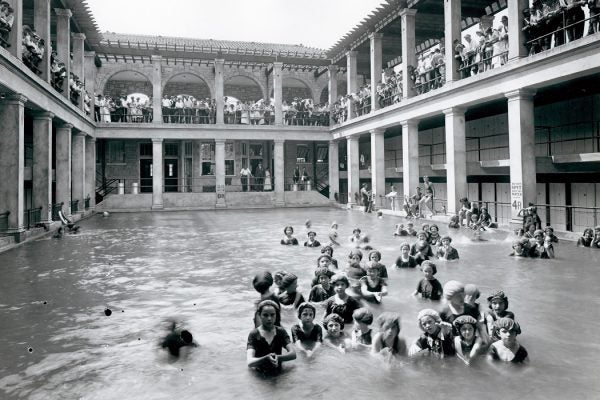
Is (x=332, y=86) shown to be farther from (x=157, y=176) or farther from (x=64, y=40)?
(x=64, y=40)

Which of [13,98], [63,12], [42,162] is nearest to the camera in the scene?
[13,98]

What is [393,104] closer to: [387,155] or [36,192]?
[387,155]

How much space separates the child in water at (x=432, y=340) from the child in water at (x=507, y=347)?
16.4 inches

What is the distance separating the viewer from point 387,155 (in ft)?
107

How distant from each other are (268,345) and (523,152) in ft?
42.4

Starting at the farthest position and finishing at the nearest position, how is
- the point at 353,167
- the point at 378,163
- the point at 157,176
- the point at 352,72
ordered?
the point at 353,167, the point at 157,176, the point at 352,72, the point at 378,163

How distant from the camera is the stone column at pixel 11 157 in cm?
1327

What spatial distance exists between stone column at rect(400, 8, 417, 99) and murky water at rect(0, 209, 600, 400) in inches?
467

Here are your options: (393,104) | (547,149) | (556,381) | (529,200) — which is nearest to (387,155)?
(393,104)

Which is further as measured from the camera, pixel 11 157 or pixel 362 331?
pixel 11 157

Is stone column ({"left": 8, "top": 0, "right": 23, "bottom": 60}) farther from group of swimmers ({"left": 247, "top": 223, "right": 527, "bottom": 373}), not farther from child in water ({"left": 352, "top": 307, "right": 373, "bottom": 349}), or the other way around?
child in water ({"left": 352, "top": 307, "right": 373, "bottom": 349})

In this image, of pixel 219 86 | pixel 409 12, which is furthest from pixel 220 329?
pixel 219 86

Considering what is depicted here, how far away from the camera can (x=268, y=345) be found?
15.1ft

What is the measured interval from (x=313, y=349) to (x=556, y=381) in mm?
2296
